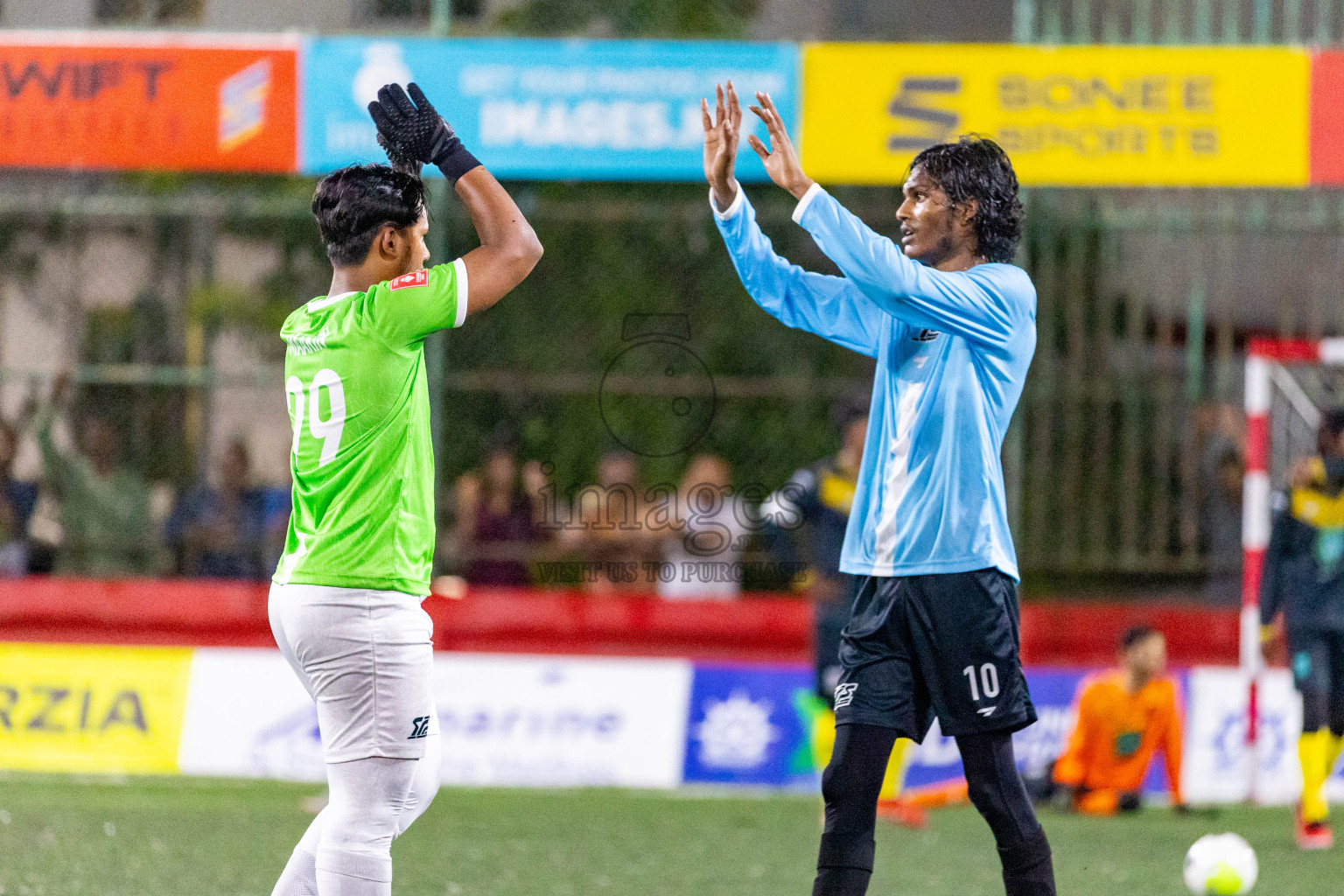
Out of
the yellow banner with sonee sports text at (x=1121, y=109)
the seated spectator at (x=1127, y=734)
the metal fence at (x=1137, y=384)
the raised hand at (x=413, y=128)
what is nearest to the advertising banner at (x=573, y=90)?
the yellow banner with sonee sports text at (x=1121, y=109)

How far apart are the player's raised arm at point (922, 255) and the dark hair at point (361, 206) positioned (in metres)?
0.82

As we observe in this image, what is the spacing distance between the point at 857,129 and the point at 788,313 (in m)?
5.19

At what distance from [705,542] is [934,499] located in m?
6.10

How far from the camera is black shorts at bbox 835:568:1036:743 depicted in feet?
12.6

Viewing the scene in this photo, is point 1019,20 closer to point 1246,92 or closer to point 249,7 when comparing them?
point 1246,92

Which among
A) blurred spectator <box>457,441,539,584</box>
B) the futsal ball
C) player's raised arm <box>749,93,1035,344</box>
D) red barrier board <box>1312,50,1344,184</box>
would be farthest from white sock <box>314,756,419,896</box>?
red barrier board <box>1312,50,1344,184</box>

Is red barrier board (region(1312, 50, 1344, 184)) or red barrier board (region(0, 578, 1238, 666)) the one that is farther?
red barrier board (region(0, 578, 1238, 666))

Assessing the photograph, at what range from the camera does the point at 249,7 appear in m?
11.3

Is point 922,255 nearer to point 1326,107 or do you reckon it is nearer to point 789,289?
point 789,289

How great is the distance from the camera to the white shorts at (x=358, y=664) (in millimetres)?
3562

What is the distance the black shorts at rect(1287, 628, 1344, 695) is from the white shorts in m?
5.38

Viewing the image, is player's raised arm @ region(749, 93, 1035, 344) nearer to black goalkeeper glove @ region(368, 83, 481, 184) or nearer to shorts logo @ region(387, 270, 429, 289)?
black goalkeeper glove @ region(368, 83, 481, 184)

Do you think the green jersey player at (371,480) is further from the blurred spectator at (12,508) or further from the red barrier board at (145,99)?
the blurred spectator at (12,508)

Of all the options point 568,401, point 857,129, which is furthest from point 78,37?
point 857,129
